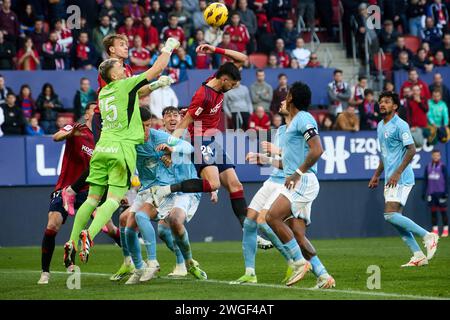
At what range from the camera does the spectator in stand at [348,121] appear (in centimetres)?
2425

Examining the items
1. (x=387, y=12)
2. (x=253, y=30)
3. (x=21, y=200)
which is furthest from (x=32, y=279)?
(x=387, y=12)

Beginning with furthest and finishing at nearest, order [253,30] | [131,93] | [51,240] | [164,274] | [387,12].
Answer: [387,12]
[253,30]
[164,274]
[51,240]
[131,93]

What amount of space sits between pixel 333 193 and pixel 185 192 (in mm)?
12065

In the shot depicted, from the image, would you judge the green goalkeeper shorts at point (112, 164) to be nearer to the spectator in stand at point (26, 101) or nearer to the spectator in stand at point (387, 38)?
the spectator in stand at point (26, 101)

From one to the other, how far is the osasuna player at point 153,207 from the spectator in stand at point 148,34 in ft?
38.3

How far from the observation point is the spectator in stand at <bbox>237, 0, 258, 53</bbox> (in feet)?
85.4

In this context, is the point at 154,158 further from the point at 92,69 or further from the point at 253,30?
the point at 253,30

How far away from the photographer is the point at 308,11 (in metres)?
27.9

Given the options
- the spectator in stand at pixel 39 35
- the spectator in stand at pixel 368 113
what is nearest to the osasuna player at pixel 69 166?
the spectator in stand at pixel 39 35

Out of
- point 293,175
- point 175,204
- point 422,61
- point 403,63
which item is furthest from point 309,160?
point 422,61

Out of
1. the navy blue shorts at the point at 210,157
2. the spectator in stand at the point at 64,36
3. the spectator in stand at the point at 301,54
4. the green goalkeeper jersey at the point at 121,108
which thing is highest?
the spectator in stand at the point at 64,36

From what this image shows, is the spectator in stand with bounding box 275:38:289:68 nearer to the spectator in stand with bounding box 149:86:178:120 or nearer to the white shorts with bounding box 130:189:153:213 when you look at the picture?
the spectator in stand with bounding box 149:86:178:120

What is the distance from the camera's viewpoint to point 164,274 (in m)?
13.6

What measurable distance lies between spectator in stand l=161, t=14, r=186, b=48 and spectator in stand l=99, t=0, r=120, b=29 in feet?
4.11
